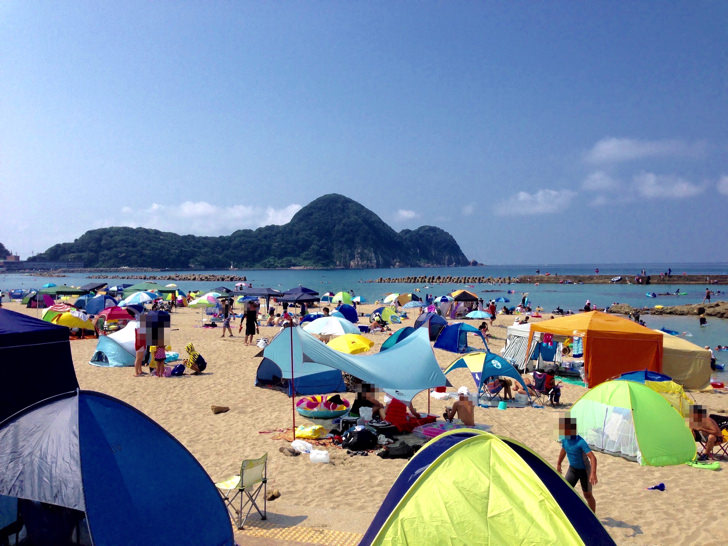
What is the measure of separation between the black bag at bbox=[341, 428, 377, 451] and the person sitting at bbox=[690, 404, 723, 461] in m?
5.27

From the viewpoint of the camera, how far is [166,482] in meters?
4.35

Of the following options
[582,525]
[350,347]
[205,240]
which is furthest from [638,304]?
[205,240]

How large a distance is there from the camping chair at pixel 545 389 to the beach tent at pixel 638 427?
2629 millimetres

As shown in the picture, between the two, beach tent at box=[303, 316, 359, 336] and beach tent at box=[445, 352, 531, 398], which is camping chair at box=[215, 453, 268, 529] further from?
beach tent at box=[303, 316, 359, 336]

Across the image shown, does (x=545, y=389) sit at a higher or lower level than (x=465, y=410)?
lower

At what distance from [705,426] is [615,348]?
4.83m

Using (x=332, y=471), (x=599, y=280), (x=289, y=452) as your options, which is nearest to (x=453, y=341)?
(x=289, y=452)

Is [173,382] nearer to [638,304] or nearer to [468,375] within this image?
[468,375]

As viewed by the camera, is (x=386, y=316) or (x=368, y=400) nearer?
(x=368, y=400)

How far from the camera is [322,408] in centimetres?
944

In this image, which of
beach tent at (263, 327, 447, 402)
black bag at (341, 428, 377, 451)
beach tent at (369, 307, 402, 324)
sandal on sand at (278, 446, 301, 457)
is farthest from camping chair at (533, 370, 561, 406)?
beach tent at (369, 307, 402, 324)

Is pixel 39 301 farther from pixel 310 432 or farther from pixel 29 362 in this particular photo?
pixel 310 432

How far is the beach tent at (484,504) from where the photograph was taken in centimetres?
363

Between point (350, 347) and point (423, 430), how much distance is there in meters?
4.08
